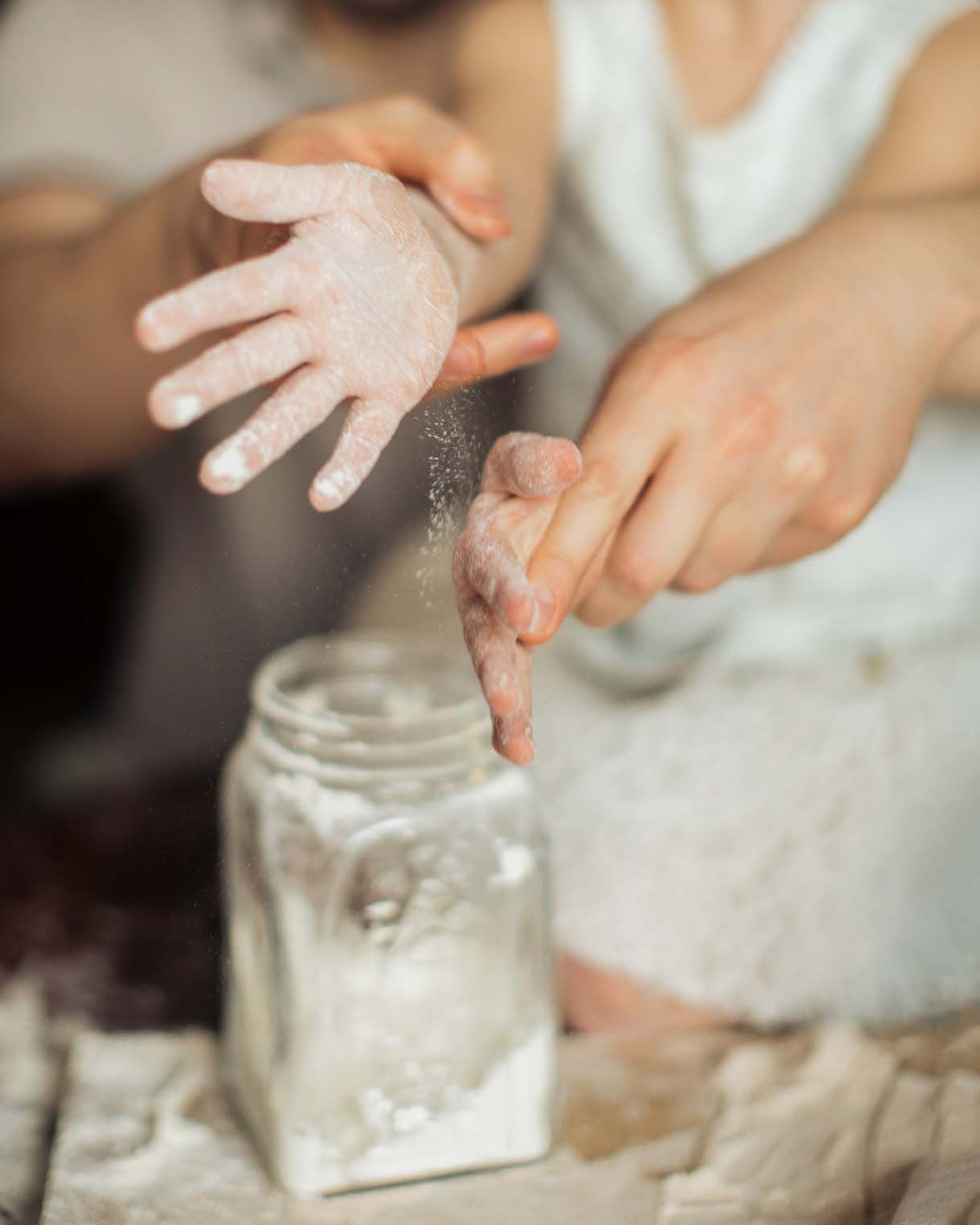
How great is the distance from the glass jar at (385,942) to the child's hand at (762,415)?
0.26 ft

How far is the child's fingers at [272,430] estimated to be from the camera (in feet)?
0.90

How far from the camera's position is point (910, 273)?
1.36 feet

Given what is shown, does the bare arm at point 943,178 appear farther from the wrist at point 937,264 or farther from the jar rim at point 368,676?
the jar rim at point 368,676

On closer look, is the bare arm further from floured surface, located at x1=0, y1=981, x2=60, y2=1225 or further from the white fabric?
floured surface, located at x1=0, y1=981, x2=60, y2=1225

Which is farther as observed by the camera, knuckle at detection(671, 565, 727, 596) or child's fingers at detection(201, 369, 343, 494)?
knuckle at detection(671, 565, 727, 596)

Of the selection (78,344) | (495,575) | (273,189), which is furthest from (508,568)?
(78,344)

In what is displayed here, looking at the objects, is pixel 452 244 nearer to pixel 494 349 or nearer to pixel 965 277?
pixel 494 349

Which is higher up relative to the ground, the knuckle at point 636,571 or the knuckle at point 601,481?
the knuckle at point 601,481

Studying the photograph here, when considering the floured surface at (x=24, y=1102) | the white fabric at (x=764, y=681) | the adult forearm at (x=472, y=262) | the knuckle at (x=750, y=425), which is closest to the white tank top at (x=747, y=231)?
the white fabric at (x=764, y=681)

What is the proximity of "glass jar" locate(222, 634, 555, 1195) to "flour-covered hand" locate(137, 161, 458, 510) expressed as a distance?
0.10 meters

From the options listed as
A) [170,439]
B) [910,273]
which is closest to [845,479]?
[910,273]

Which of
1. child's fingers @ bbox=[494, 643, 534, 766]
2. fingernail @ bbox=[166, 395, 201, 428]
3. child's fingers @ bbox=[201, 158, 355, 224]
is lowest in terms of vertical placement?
child's fingers @ bbox=[494, 643, 534, 766]

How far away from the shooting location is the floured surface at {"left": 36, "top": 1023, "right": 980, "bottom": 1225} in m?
0.37

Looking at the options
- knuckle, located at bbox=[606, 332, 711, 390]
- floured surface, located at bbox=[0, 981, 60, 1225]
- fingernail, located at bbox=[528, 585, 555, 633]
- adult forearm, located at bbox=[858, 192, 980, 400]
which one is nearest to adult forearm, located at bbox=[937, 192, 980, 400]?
adult forearm, located at bbox=[858, 192, 980, 400]
